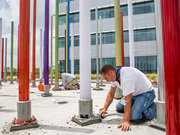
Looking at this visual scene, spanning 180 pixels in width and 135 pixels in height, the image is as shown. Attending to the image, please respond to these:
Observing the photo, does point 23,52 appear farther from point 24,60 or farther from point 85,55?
point 85,55

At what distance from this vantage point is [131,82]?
2791 mm

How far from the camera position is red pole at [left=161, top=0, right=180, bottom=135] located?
448mm

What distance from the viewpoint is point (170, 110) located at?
1.53 ft

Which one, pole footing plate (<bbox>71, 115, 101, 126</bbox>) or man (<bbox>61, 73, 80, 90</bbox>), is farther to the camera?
man (<bbox>61, 73, 80, 90</bbox>)

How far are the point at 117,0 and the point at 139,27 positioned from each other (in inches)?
714

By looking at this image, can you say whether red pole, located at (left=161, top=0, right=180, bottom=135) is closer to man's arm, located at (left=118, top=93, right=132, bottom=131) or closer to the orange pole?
man's arm, located at (left=118, top=93, right=132, bottom=131)

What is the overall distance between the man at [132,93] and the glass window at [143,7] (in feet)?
72.1

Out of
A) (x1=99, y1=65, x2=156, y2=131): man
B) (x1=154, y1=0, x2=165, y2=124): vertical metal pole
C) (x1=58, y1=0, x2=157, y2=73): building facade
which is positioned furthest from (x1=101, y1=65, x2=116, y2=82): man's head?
(x1=58, y1=0, x2=157, y2=73): building facade

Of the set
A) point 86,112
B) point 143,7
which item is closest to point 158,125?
point 86,112

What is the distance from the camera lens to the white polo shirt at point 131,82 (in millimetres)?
2764

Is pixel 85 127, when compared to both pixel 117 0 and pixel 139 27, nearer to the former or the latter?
pixel 117 0

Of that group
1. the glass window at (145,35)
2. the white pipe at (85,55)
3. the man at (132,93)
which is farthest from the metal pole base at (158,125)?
the glass window at (145,35)

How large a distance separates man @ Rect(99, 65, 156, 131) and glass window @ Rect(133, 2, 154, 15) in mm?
21962

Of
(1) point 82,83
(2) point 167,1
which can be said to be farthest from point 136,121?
(2) point 167,1
